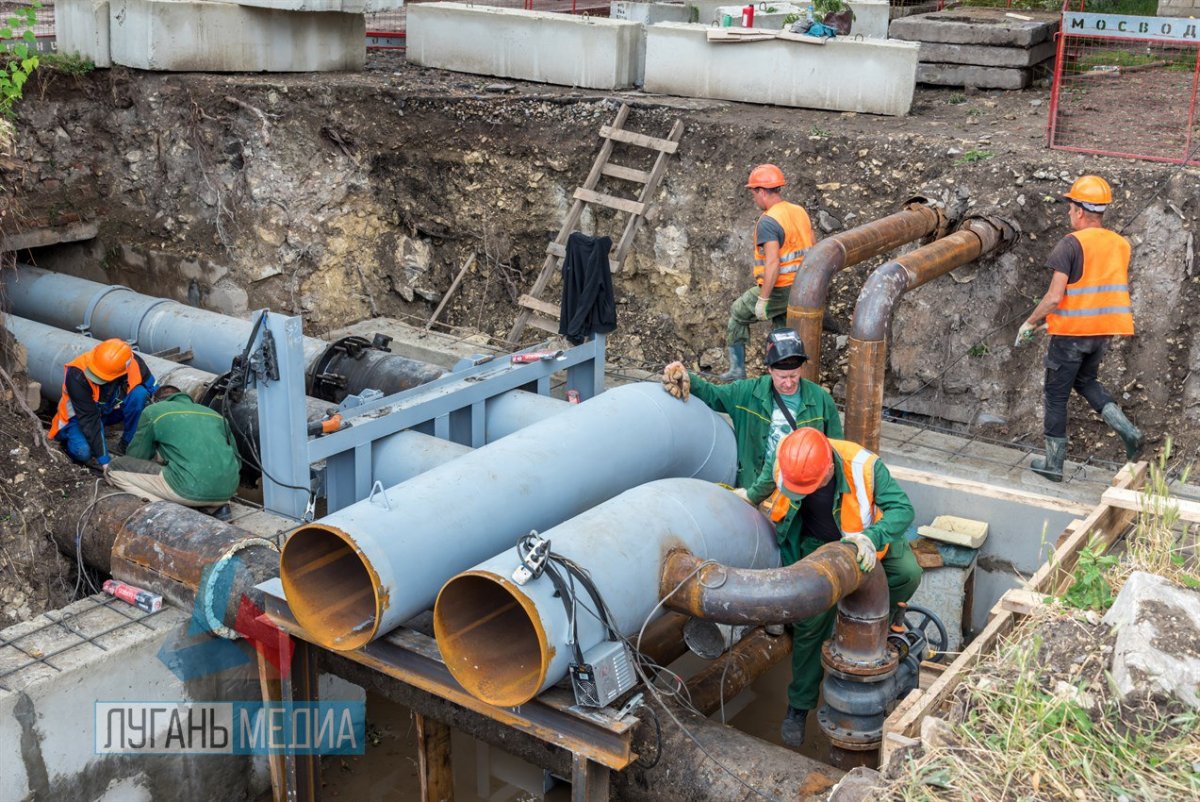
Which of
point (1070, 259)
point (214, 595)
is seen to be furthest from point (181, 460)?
point (1070, 259)

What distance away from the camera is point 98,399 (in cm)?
747

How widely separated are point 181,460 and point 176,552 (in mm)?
785

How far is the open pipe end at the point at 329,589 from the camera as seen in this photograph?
5.39 meters

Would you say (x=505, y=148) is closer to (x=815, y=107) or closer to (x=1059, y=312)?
(x=815, y=107)

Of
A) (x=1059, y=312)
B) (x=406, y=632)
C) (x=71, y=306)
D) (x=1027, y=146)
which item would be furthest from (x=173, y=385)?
(x=1027, y=146)

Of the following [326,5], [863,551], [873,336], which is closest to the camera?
[863,551]

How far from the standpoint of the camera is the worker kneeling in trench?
23.0 ft

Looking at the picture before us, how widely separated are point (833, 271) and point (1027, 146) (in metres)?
3.10

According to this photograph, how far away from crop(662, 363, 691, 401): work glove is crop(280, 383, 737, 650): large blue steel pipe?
60mm

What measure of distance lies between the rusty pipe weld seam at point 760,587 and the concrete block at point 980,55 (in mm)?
7777

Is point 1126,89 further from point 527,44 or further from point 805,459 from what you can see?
point 805,459

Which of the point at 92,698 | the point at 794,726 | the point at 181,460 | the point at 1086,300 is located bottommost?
the point at 794,726

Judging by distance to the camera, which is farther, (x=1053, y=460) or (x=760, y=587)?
(x=1053, y=460)

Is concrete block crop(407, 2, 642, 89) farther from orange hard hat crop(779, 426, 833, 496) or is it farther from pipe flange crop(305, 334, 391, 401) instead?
orange hard hat crop(779, 426, 833, 496)
